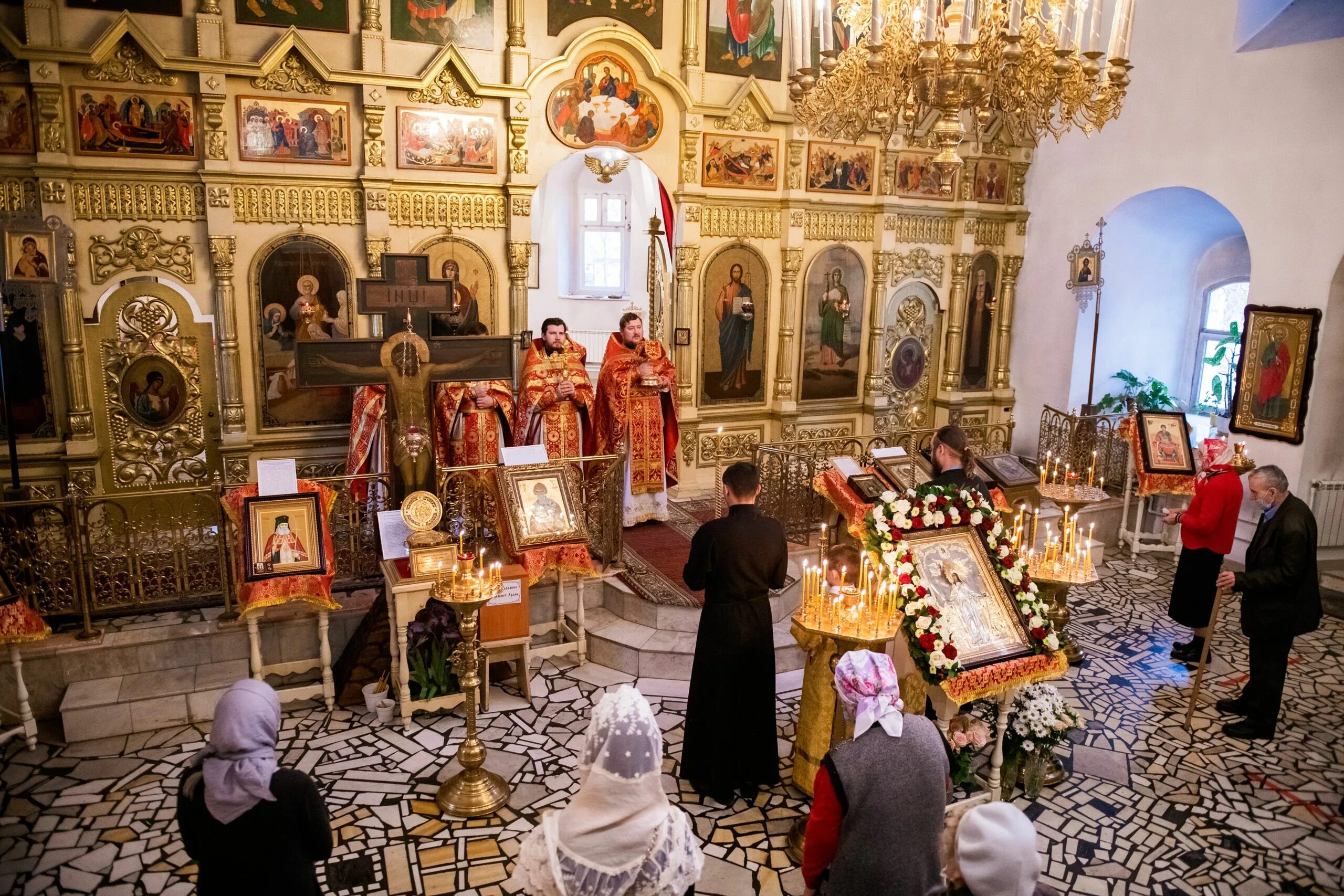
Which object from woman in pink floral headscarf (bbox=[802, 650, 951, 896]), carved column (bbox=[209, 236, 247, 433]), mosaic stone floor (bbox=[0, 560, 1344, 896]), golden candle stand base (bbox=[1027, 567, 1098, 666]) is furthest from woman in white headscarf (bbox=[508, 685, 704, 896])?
carved column (bbox=[209, 236, 247, 433])

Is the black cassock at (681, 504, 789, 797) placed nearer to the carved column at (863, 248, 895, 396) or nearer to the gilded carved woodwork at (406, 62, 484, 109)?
the gilded carved woodwork at (406, 62, 484, 109)

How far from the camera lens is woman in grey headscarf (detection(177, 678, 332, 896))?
287 centimetres

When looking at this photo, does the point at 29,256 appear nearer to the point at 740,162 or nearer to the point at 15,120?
the point at 15,120

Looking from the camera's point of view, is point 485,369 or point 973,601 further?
point 485,369

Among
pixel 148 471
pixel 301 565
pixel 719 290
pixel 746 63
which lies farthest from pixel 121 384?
pixel 746 63

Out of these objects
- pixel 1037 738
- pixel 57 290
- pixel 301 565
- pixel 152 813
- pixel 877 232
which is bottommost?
pixel 152 813

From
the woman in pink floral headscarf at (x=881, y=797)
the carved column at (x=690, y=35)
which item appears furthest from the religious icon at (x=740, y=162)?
the woman in pink floral headscarf at (x=881, y=797)

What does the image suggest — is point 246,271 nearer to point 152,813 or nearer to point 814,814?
point 152,813

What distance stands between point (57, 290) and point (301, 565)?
4.11 m

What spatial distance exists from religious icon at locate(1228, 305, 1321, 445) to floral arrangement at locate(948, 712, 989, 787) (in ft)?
21.9

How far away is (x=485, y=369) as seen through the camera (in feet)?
23.3

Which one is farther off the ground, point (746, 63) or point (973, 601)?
point (746, 63)

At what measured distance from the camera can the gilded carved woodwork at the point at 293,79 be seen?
8469 mm

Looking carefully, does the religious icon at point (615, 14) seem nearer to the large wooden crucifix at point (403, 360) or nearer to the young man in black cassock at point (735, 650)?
the large wooden crucifix at point (403, 360)
